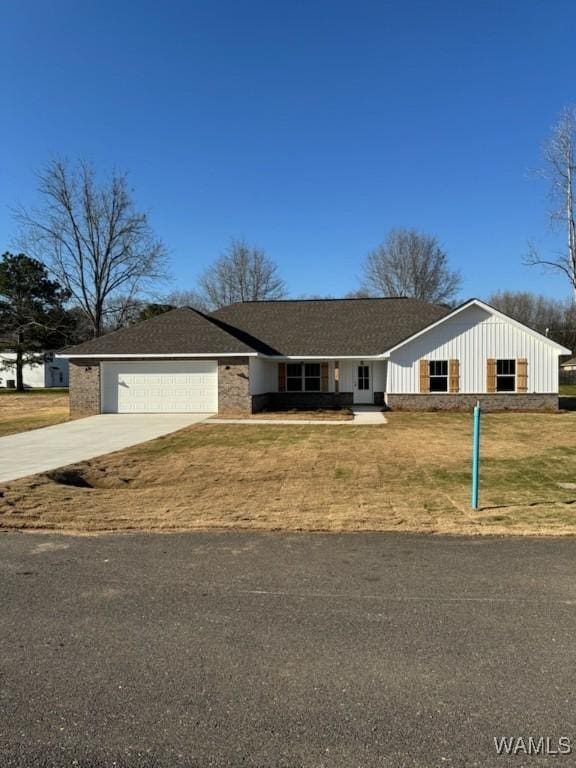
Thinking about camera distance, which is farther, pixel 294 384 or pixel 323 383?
Result: pixel 294 384

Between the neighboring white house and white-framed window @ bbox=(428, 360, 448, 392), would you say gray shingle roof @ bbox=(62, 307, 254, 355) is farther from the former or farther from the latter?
the neighboring white house

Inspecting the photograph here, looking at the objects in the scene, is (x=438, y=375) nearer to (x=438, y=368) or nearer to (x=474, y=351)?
(x=438, y=368)

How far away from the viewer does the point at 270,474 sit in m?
9.54

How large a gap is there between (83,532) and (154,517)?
0.86 metres

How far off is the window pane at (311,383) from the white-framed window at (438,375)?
5.21m

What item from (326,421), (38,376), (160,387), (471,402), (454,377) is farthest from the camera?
(38,376)

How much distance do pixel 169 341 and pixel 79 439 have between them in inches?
334

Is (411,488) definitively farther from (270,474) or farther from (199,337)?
(199,337)

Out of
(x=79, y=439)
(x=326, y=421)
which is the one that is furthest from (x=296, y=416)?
(x=79, y=439)

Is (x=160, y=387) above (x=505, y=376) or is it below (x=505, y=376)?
below

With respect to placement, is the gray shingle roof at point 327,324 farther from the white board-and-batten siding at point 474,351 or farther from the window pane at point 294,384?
the white board-and-batten siding at point 474,351

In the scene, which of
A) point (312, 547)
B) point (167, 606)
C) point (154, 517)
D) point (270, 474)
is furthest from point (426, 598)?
point (270, 474)

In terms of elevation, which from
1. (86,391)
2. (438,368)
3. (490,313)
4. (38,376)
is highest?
(490,313)

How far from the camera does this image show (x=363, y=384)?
81.6ft
